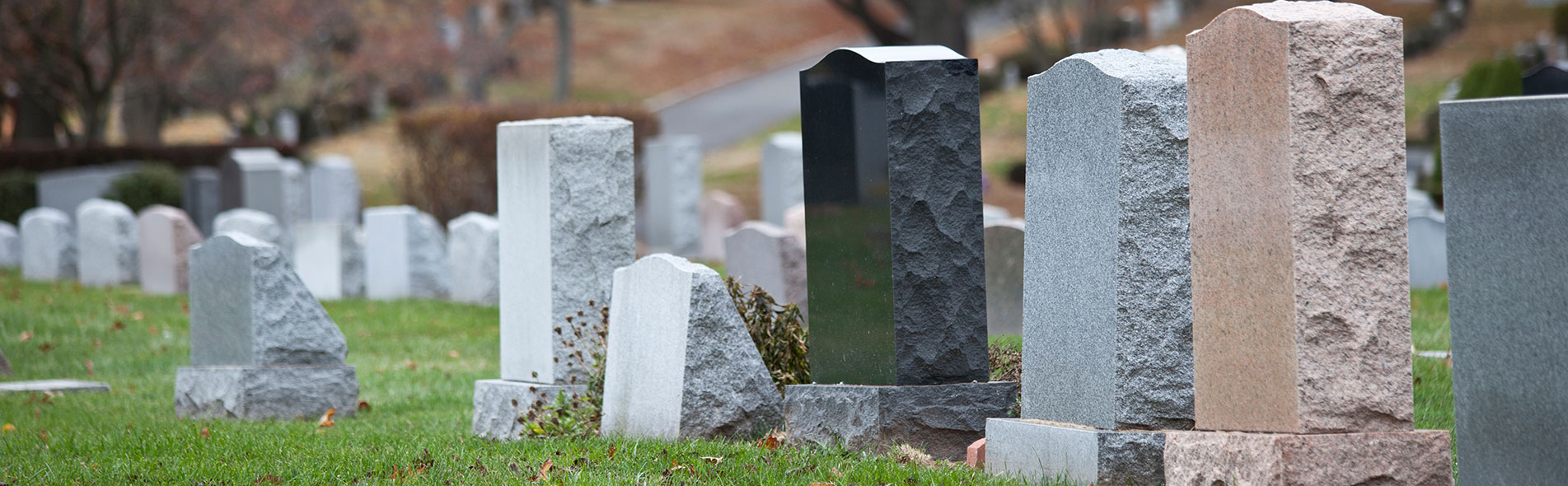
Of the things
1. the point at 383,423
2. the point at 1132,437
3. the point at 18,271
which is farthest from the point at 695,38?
the point at 1132,437

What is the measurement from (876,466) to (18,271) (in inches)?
588

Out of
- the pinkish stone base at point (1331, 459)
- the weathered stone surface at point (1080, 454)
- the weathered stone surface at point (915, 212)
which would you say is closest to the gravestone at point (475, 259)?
the weathered stone surface at point (915, 212)

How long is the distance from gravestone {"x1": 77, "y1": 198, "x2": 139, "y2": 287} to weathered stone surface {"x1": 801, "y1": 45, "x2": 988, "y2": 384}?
1193 cm

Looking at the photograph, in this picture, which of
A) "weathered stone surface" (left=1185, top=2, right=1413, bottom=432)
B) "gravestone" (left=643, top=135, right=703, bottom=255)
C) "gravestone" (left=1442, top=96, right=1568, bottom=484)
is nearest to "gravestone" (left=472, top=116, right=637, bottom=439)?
"weathered stone surface" (left=1185, top=2, right=1413, bottom=432)

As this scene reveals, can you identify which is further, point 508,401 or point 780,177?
point 780,177

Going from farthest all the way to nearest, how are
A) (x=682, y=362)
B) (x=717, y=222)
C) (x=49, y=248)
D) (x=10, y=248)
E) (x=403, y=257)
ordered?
(x=717, y=222) → (x=10, y=248) → (x=49, y=248) → (x=403, y=257) → (x=682, y=362)

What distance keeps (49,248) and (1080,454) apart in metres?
14.4

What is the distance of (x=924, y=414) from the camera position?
17.6ft

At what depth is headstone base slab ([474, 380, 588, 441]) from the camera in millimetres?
6684

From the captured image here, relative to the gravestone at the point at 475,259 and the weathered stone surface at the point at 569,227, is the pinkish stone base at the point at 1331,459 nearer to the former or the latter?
the weathered stone surface at the point at 569,227

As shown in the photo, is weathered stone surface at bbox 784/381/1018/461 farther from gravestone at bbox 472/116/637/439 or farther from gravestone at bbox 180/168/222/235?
gravestone at bbox 180/168/222/235

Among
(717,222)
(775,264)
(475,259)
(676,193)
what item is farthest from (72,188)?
(775,264)

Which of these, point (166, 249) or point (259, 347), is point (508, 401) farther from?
point (166, 249)

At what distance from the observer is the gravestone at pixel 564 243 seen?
6672mm
